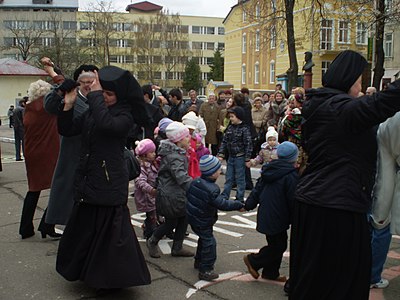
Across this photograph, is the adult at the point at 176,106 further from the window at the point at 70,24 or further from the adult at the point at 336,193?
the window at the point at 70,24

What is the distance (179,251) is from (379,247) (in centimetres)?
216

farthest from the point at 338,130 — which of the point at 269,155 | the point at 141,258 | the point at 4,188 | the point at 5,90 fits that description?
the point at 5,90

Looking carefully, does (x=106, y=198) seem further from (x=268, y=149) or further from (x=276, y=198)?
(x=268, y=149)

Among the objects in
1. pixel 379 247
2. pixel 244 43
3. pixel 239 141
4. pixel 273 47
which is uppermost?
pixel 244 43

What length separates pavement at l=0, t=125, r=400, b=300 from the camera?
459 centimetres

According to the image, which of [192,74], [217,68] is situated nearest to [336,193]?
[192,74]

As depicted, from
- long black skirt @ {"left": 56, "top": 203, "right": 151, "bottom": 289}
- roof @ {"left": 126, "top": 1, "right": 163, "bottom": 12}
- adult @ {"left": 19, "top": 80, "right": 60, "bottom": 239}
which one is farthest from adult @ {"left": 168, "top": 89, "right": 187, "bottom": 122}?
roof @ {"left": 126, "top": 1, "right": 163, "bottom": 12}

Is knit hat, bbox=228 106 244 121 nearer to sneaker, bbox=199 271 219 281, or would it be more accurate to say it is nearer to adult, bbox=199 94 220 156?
adult, bbox=199 94 220 156

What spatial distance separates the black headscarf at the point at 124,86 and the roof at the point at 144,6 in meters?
94.6

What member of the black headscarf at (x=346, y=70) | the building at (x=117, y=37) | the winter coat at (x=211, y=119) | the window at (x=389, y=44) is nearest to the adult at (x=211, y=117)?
the winter coat at (x=211, y=119)

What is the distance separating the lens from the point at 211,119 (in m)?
12.2

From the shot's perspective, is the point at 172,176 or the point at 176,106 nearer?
Result: the point at 172,176

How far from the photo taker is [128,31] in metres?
75.5

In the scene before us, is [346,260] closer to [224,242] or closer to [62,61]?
[224,242]
